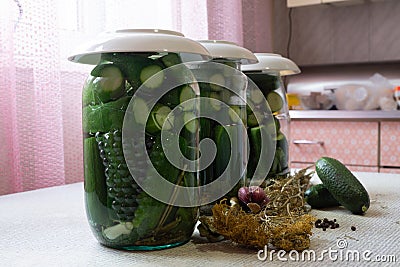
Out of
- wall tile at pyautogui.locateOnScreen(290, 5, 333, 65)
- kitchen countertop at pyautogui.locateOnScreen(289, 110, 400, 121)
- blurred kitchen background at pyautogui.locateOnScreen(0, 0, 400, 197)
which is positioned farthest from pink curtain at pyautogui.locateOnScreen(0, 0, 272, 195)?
wall tile at pyautogui.locateOnScreen(290, 5, 333, 65)

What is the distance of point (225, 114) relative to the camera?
0.77 meters

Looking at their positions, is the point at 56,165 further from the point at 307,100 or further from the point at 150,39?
the point at 307,100

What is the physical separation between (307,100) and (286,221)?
251 cm

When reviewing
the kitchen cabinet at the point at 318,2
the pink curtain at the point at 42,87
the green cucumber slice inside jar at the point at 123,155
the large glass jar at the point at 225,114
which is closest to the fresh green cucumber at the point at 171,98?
the green cucumber slice inside jar at the point at 123,155

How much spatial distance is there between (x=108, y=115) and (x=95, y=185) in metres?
0.09

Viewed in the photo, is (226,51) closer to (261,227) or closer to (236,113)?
(236,113)

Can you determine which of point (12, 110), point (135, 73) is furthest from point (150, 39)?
point (12, 110)

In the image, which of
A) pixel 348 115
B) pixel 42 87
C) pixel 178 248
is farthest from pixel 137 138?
pixel 348 115

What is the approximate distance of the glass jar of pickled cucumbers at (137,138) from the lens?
59cm

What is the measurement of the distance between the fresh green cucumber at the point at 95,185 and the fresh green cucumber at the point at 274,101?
1.32 ft

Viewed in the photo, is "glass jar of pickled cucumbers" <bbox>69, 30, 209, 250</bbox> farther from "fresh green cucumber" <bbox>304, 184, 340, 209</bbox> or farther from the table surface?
"fresh green cucumber" <bbox>304, 184, 340, 209</bbox>

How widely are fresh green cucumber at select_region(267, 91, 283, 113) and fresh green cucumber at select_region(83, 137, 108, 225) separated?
15.8 inches

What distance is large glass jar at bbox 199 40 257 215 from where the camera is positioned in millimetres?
755

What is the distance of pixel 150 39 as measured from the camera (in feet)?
1.93
